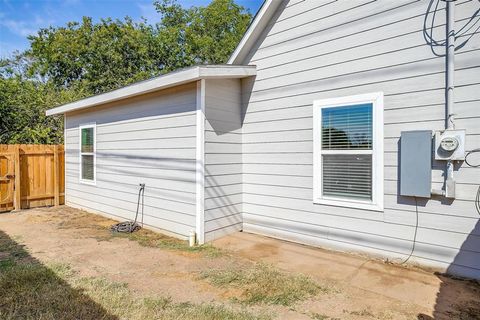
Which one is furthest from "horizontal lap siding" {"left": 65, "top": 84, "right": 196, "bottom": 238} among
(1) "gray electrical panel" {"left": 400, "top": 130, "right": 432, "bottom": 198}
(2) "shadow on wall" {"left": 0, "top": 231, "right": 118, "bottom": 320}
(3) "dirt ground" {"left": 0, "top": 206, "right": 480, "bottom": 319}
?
(1) "gray electrical panel" {"left": 400, "top": 130, "right": 432, "bottom": 198}

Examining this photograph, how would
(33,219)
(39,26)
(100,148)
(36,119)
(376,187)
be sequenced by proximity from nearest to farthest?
(376,187) < (33,219) < (100,148) < (36,119) < (39,26)

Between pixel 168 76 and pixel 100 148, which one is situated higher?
pixel 168 76

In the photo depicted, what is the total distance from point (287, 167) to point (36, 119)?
39.0 ft

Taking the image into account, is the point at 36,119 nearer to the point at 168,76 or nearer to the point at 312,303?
the point at 168,76

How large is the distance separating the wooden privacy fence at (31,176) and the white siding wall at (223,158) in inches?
227

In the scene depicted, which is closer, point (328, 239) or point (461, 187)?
point (461, 187)

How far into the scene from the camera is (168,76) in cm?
496

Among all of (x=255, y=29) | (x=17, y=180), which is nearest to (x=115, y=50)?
(x=17, y=180)

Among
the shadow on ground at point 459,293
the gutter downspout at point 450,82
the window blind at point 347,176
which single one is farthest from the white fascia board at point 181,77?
the shadow on ground at point 459,293

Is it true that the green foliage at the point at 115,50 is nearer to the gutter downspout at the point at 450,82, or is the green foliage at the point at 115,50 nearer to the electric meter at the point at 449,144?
the gutter downspout at the point at 450,82

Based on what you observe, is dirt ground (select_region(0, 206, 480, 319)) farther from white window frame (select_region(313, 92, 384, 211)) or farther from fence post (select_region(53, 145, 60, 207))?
fence post (select_region(53, 145, 60, 207))

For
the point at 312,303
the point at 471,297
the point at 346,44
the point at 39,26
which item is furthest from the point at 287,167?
the point at 39,26

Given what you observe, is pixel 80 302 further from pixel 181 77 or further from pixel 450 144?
pixel 450 144

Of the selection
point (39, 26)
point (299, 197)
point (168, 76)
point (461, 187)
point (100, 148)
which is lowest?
point (299, 197)
